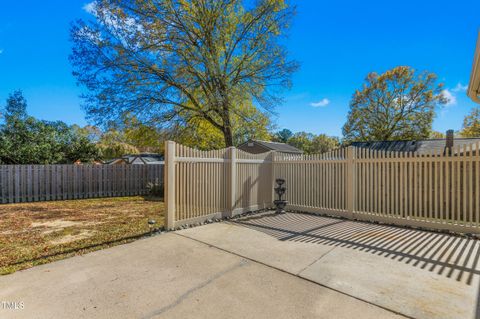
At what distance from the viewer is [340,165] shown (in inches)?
262

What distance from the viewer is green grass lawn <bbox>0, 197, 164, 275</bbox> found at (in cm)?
377

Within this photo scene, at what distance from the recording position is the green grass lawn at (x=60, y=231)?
3.77 m

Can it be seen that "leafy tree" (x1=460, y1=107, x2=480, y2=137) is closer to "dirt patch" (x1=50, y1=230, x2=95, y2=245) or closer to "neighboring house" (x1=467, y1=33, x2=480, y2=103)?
"neighboring house" (x1=467, y1=33, x2=480, y2=103)

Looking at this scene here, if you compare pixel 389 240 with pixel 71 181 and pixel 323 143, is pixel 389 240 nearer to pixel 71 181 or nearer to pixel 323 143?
pixel 71 181

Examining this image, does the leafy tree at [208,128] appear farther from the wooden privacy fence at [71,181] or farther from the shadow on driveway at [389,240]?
the shadow on driveway at [389,240]

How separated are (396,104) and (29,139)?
26050 millimetres

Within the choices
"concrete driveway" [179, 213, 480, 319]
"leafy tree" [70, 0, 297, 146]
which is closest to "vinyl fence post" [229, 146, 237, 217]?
"concrete driveway" [179, 213, 480, 319]

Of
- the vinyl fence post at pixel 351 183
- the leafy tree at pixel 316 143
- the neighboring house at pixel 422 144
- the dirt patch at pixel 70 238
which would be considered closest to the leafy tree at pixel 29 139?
the dirt patch at pixel 70 238

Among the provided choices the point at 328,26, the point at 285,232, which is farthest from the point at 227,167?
the point at 328,26

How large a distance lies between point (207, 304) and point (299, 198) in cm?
547

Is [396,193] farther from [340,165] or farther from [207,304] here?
[207,304]

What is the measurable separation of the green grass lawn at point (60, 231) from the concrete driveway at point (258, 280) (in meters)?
0.49

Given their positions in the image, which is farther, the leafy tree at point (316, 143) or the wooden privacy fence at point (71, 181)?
the leafy tree at point (316, 143)

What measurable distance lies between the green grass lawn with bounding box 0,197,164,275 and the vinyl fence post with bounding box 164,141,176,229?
0.55 m
